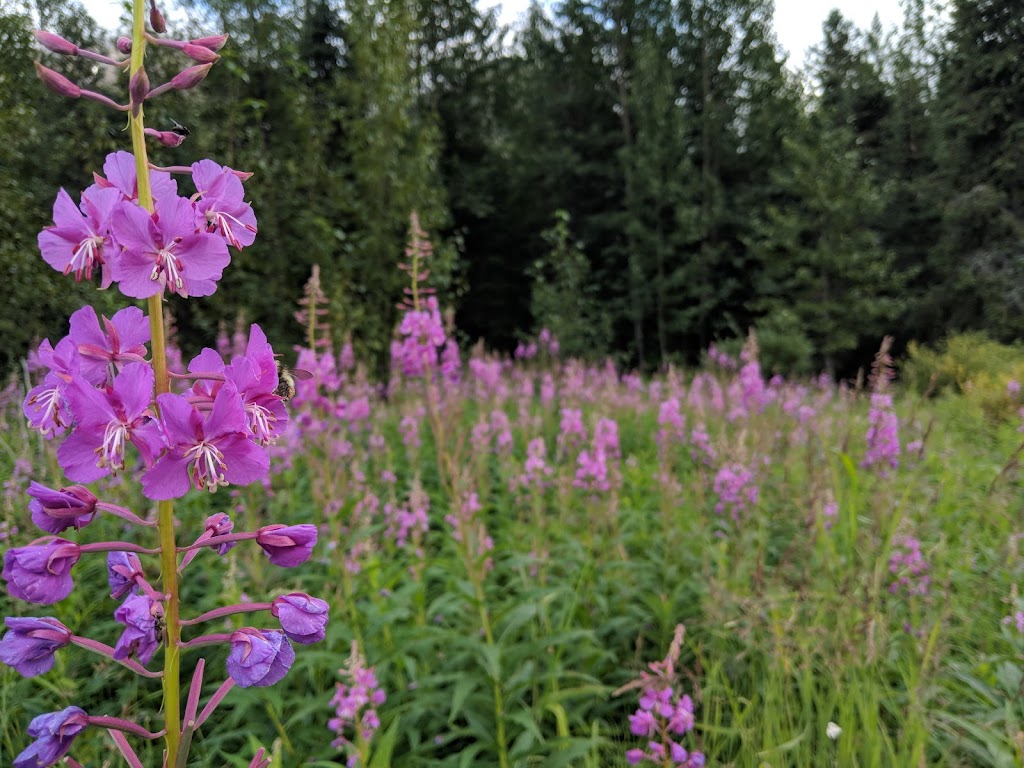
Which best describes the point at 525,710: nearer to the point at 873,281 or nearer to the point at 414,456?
the point at 414,456

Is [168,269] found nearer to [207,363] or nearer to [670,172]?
[207,363]

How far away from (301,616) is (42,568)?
0.30 meters

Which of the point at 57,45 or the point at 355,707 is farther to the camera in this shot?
the point at 355,707

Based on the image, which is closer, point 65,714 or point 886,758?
point 65,714

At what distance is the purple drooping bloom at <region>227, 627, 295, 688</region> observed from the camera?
0.81m

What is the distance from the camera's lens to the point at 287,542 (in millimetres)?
875

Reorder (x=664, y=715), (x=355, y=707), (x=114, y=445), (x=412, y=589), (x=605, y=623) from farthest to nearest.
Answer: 1. (x=605, y=623)
2. (x=412, y=589)
3. (x=355, y=707)
4. (x=664, y=715)
5. (x=114, y=445)

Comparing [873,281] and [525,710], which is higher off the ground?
[873,281]

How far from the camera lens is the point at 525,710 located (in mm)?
2338

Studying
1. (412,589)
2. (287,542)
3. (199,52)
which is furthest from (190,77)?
(412,589)

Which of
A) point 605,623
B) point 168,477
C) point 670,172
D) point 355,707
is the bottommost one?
point 605,623

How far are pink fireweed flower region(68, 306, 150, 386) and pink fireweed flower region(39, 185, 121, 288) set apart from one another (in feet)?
0.16

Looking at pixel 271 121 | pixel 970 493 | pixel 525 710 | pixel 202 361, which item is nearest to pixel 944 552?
pixel 970 493

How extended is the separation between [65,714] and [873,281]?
64.8 feet
